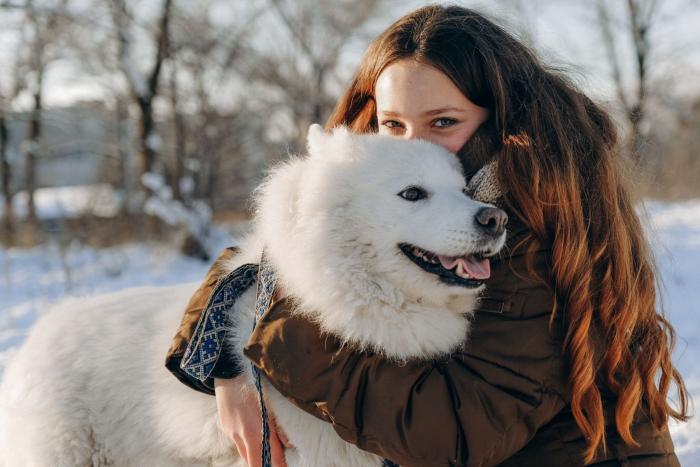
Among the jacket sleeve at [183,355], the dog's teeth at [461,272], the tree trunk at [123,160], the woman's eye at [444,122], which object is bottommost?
the tree trunk at [123,160]

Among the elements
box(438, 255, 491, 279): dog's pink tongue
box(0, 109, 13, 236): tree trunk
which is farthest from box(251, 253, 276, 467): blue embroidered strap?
box(0, 109, 13, 236): tree trunk

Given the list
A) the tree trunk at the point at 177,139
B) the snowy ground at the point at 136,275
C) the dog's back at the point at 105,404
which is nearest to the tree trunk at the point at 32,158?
the tree trunk at the point at 177,139

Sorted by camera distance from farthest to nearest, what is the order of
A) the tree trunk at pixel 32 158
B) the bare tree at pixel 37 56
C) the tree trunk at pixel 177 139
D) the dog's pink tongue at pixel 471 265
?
the tree trunk at pixel 32 158 → the tree trunk at pixel 177 139 → the bare tree at pixel 37 56 → the dog's pink tongue at pixel 471 265

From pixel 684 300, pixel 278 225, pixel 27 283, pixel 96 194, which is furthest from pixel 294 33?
pixel 278 225

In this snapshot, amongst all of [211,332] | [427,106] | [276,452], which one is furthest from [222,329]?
[427,106]

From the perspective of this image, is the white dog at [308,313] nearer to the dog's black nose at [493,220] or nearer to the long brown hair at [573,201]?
the dog's black nose at [493,220]

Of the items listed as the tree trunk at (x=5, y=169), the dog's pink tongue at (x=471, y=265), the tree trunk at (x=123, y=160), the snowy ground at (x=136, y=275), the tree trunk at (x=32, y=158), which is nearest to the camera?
the dog's pink tongue at (x=471, y=265)

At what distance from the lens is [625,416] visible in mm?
1969

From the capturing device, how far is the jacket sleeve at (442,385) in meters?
1.81

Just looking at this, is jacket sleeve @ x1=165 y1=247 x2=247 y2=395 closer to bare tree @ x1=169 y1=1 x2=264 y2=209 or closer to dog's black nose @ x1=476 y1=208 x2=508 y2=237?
dog's black nose @ x1=476 y1=208 x2=508 y2=237

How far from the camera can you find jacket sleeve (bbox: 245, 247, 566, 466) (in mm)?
1809

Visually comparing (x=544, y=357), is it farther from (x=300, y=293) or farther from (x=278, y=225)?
(x=278, y=225)

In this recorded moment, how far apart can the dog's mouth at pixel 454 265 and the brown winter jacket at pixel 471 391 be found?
0.20 feet

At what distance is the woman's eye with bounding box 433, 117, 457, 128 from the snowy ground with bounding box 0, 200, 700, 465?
7.50ft
